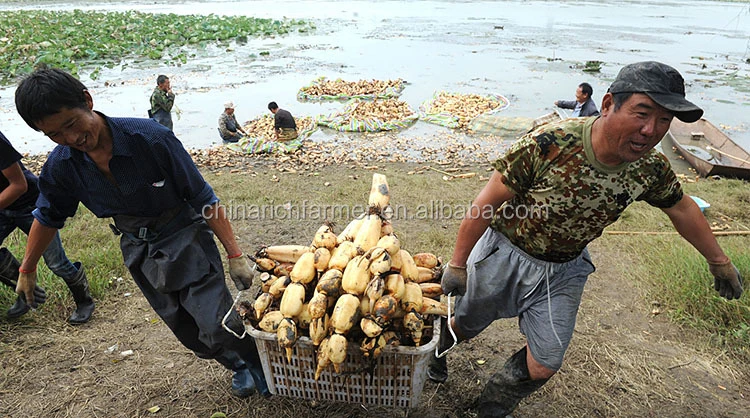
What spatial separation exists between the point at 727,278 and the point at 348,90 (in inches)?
470

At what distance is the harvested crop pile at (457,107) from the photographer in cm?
1075

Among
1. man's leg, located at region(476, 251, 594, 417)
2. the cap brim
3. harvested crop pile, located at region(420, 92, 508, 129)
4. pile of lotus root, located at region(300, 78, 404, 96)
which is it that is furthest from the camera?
pile of lotus root, located at region(300, 78, 404, 96)

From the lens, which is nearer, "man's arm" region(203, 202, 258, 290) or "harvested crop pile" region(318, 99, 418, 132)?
"man's arm" region(203, 202, 258, 290)

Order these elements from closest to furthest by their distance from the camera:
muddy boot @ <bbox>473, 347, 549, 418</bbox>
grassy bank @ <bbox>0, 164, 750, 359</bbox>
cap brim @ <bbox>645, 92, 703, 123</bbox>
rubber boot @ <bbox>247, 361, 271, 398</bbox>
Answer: cap brim @ <bbox>645, 92, 703, 123</bbox>, muddy boot @ <bbox>473, 347, 549, 418</bbox>, rubber boot @ <bbox>247, 361, 271, 398</bbox>, grassy bank @ <bbox>0, 164, 750, 359</bbox>

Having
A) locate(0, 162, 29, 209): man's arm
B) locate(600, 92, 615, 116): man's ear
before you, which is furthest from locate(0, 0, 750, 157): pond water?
locate(600, 92, 615, 116): man's ear

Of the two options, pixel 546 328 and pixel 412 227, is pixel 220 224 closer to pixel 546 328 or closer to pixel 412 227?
pixel 546 328

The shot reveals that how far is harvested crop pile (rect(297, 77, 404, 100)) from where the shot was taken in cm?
1296

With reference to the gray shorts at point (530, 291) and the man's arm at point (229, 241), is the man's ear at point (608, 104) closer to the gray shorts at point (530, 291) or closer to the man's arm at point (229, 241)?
the gray shorts at point (530, 291)

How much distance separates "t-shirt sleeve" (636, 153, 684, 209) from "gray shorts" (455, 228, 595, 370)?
1.54 ft

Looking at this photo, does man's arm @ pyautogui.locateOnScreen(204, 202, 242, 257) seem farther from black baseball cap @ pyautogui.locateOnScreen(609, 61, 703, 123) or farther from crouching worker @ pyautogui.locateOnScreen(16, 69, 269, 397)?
black baseball cap @ pyautogui.locateOnScreen(609, 61, 703, 123)

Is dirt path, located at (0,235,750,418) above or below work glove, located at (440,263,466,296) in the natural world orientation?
below

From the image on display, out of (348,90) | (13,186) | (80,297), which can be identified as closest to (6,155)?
(13,186)

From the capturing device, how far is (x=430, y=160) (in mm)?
8305

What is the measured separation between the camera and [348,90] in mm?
13281
